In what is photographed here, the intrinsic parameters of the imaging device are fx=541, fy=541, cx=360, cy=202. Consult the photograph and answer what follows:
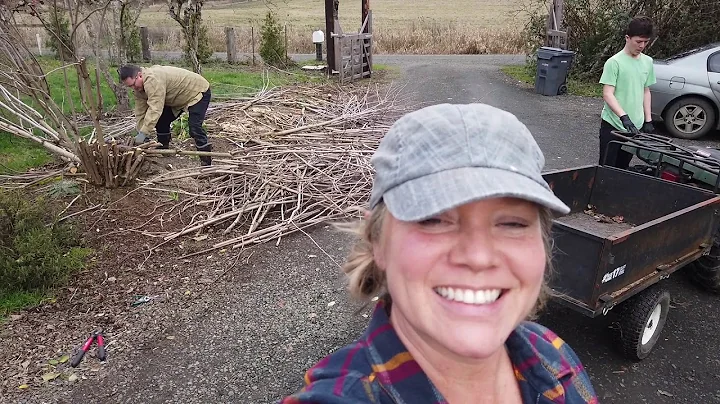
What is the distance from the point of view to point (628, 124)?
5070 mm

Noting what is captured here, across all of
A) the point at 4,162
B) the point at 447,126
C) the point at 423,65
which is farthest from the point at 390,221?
the point at 423,65

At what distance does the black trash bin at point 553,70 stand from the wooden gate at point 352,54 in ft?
15.1

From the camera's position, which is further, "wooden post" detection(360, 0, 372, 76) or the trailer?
"wooden post" detection(360, 0, 372, 76)

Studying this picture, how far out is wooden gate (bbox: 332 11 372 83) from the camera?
14.0 meters

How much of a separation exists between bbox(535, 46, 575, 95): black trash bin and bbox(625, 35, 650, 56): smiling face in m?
7.66

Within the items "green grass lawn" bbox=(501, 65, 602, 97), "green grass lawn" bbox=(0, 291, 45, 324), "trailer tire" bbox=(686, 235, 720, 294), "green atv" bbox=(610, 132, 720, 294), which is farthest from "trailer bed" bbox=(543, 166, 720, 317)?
"green grass lawn" bbox=(501, 65, 602, 97)

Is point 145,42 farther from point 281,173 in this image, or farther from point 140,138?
point 281,173

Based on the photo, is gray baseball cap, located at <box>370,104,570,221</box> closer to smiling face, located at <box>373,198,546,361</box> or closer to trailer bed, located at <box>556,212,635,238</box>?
smiling face, located at <box>373,198,546,361</box>

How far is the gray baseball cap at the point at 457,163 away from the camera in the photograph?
1134 mm

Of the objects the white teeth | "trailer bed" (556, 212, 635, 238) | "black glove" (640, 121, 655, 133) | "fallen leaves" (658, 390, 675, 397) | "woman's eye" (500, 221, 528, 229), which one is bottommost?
"fallen leaves" (658, 390, 675, 397)

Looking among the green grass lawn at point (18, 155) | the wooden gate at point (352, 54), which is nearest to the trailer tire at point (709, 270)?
the green grass lawn at point (18, 155)

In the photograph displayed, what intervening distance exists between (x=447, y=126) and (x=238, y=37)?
83.5ft

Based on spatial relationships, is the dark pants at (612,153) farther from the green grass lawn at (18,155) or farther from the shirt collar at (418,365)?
the green grass lawn at (18,155)

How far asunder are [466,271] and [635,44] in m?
5.03
